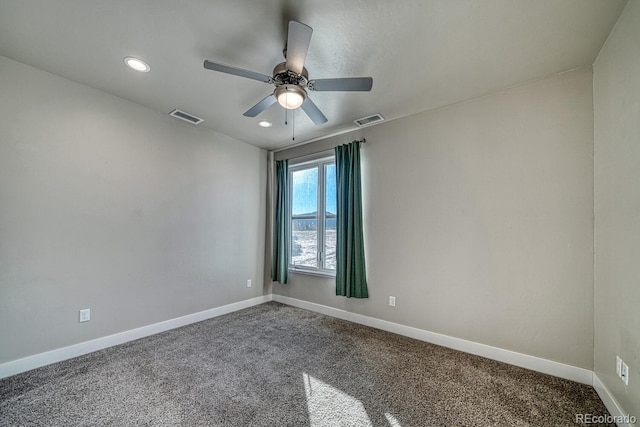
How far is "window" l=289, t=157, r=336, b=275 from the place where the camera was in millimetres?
4086

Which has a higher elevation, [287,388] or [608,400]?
[608,400]

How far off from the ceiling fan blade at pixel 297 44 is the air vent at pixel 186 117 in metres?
2.06

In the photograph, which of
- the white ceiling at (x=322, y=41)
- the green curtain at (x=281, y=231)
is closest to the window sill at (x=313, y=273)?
the green curtain at (x=281, y=231)

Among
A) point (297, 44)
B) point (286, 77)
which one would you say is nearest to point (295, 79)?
point (286, 77)

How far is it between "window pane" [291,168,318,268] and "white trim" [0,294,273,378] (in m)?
1.31

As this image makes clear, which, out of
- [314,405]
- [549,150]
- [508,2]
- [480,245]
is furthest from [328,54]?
[314,405]

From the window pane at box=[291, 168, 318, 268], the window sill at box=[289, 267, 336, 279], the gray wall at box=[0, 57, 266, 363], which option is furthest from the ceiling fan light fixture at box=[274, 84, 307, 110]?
the window sill at box=[289, 267, 336, 279]

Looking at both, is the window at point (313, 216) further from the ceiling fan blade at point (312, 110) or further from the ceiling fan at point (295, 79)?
the ceiling fan at point (295, 79)

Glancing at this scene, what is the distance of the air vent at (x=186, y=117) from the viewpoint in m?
3.29

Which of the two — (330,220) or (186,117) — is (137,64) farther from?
(330,220)

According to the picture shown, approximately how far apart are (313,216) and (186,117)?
2224mm

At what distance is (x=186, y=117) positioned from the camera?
342 cm

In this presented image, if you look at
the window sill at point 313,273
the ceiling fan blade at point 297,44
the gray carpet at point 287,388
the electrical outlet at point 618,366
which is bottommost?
the gray carpet at point 287,388

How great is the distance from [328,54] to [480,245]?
233cm
